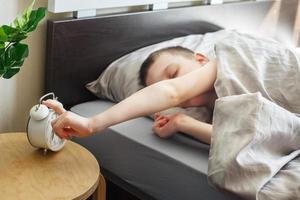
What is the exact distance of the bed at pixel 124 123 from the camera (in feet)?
4.03

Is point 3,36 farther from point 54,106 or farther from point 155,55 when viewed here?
point 155,55

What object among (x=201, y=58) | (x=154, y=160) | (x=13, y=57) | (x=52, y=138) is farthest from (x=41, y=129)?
(x=201, y=58)

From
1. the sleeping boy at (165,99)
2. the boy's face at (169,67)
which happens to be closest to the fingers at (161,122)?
the sleeping boy at (165,99)

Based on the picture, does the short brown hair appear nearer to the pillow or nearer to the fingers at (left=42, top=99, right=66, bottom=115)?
the pillow

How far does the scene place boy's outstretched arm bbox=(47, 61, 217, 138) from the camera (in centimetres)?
115

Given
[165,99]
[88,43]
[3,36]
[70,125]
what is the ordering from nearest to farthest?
[3,36] → [70,125] → [165,99] → [88,43]

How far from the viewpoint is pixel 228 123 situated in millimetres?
1143

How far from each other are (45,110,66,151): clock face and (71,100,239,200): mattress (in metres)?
0.17

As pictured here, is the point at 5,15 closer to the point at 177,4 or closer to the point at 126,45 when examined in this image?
the point at 126,45

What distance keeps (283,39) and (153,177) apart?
1.32 metres

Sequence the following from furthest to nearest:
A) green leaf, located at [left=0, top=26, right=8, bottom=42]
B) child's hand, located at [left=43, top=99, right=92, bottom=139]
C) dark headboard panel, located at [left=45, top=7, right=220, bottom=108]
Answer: dark headboard panel, located at [left=45, top=7, right=220, bottom=108], child's hand, located at [left=43, top=99, right=92, bottom=139], green leaf, located at [left=0, top=26, right=8, bottom=42]

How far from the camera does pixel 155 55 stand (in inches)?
57.3

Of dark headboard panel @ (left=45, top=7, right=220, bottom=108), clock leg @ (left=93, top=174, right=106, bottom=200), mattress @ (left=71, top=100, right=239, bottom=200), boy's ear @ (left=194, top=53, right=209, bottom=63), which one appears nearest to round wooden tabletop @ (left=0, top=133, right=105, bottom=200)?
clock leg @ (left=93, top=174, right=106, bottom=200)

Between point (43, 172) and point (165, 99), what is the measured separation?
338 mm
